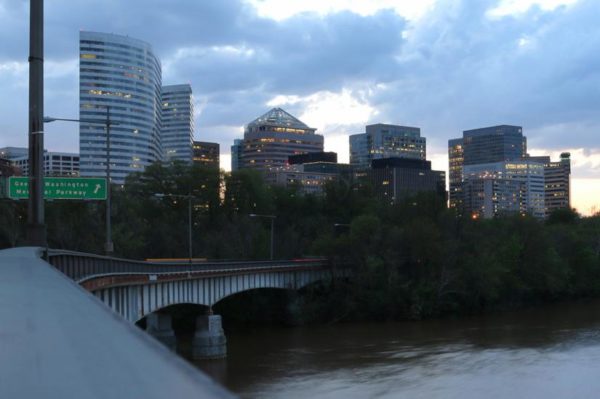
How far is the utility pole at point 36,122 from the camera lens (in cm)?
2316

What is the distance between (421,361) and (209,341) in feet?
50.7

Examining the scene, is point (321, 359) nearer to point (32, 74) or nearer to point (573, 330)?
point (573, 330)

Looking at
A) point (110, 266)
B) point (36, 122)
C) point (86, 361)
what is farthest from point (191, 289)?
point (86, 361)

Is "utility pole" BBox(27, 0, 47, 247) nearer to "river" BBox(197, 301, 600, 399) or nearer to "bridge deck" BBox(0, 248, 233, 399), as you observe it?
"river" BBox(197, 301, 600, 399)

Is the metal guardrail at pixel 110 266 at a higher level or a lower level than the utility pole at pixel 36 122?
lower

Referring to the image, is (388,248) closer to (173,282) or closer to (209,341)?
(209,341)

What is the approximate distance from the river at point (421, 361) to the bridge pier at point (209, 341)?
1.07 meters

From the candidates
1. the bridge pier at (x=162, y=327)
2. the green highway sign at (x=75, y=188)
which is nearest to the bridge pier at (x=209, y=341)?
the bridge pier at (x=162, y=327)

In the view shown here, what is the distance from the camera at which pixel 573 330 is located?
56344mm

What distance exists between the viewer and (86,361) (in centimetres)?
337

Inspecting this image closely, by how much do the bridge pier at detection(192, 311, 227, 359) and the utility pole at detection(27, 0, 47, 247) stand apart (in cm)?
2759

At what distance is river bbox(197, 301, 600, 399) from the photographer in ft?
116

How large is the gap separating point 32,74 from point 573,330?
47381 mm

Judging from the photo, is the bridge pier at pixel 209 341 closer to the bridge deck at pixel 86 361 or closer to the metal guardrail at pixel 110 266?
the metal guardrail at pixel 110 266
